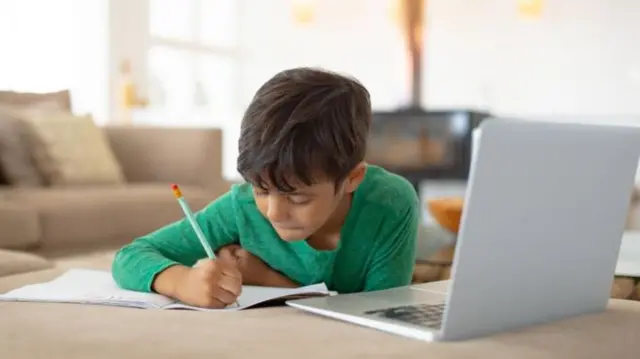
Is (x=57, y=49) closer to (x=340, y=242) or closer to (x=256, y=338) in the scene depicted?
(x=340, y=242)

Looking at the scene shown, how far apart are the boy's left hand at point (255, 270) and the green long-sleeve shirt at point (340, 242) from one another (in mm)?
10

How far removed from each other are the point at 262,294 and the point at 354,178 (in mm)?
185

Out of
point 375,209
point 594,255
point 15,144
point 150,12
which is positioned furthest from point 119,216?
point 150,12

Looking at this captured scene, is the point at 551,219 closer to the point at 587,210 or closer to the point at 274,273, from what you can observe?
Answer: the point at 587,210

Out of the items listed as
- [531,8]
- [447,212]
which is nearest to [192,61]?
[531,8]

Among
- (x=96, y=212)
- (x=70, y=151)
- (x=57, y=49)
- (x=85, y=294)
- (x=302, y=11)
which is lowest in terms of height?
(x=96, y=212)

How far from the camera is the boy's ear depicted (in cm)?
112

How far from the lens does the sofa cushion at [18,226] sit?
2428 millimetres

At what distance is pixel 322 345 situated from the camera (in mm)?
828

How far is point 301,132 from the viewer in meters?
1.04

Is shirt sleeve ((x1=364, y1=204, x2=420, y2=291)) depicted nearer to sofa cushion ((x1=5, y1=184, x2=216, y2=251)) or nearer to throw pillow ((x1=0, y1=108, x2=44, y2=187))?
sofa cushion ((x1=5, y1=184, x2=216, y2=251))

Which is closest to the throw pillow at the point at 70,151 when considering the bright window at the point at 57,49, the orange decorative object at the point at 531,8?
the bright window at the point at 57,49

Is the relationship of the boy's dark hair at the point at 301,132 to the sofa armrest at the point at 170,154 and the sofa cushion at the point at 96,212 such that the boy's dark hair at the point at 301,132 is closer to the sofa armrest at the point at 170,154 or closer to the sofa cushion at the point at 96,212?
the sofa cushion at the point at 96,212

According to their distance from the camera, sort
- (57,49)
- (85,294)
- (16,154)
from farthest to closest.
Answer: (57,49) → (16,154) → (85,294)
